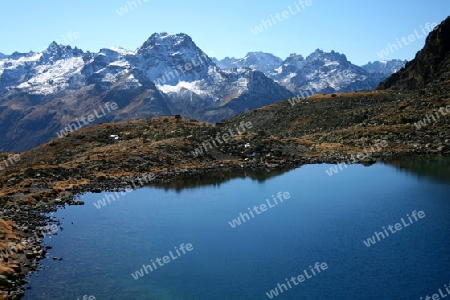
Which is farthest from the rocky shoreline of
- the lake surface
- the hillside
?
the lake surface

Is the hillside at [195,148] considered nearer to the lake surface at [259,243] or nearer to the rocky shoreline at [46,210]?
the rocky shoreline at [46,210]

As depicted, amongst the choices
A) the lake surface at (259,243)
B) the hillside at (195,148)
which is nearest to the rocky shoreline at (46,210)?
the hillside at (195,148)

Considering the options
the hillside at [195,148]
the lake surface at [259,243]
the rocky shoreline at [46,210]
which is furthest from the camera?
the hillside at [195,148]

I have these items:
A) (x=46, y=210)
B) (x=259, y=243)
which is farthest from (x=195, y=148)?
(x=259, y=243)

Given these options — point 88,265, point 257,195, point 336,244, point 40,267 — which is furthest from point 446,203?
point 40,267

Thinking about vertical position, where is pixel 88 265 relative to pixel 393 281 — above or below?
above

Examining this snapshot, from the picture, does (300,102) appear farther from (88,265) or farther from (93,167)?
(88,265)

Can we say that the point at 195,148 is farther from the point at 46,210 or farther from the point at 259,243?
the point at 259,243

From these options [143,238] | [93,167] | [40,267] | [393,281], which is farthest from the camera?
[93,167]

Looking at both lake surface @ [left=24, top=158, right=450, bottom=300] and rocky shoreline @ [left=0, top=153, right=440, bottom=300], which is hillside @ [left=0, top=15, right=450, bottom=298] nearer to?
rocky shoreline @ [left=0, top=153, right=440, bottom=300]
